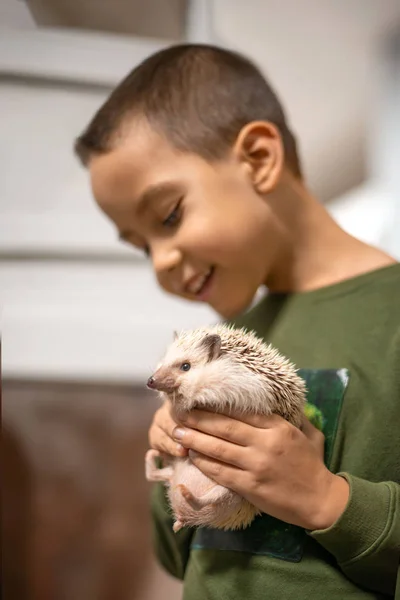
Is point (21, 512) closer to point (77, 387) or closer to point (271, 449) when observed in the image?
point (77, 387)

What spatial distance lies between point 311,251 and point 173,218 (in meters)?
0.22

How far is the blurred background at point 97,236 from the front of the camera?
100cm

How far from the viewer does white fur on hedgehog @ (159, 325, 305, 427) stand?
0.50 meters

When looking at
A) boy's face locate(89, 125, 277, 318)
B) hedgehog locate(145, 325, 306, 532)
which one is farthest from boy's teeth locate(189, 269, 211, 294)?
hedgehog locate(145, 325, 306, 532)

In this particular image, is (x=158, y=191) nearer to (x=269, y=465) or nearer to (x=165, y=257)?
(x=165, y=257)

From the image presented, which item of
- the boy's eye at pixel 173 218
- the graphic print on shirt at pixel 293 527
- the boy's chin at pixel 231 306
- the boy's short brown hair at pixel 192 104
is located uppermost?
the boy's short brown hair at pixel 192 104

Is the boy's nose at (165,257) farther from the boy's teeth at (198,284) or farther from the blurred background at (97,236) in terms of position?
the blurred background at (97,236)

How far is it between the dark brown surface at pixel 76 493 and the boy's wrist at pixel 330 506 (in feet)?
1.65

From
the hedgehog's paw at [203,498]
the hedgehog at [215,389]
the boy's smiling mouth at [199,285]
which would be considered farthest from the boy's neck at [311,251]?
the hedgehog's paw at [203,498]

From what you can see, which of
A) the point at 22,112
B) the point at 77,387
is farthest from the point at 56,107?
the point at 77,387

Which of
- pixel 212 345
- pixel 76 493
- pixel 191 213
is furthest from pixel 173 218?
pixel 76 493

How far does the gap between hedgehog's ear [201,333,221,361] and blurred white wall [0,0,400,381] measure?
57 cm

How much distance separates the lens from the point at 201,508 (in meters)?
0.52

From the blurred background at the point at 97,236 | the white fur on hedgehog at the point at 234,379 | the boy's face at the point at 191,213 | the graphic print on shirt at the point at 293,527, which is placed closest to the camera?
the white fur on hedgehog at the point at 234,379
